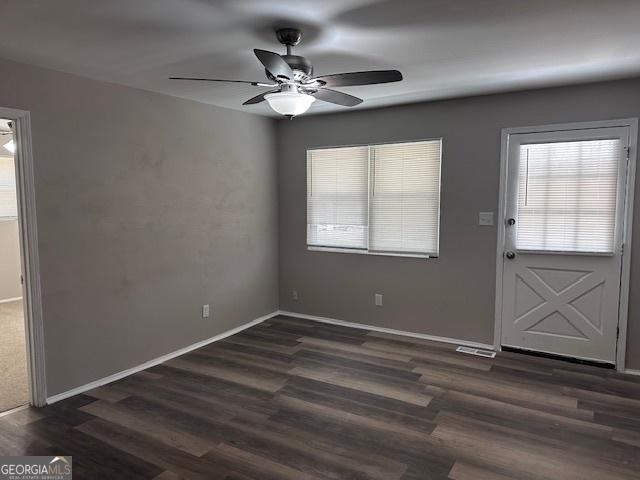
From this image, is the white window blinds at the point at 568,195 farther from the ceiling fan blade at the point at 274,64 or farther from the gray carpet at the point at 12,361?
the gray carpet at the point at 12,361

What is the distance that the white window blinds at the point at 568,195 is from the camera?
3684 mm

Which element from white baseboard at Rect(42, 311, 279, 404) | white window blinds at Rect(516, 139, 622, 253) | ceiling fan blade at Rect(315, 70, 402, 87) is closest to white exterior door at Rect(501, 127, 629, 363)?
white window blinds at Rect(516, 139, 622, 253)

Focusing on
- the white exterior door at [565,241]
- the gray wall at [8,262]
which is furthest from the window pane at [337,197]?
the gray wall at [8,262]

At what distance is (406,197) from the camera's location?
4598 millimetres

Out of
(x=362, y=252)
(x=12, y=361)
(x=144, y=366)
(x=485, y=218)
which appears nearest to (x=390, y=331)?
(x=362, y=252)

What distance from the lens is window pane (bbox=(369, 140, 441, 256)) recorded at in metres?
4.45

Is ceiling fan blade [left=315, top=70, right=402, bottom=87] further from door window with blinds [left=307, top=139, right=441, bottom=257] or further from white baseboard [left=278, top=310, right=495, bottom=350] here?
white baseboard [left=278, top=310, right=495, bottom=350]

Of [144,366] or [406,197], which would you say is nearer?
[144,366]

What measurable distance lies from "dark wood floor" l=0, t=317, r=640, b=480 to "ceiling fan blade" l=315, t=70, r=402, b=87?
214 centimetres

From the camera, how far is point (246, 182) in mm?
4918

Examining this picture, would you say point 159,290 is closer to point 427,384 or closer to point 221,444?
point 221,444

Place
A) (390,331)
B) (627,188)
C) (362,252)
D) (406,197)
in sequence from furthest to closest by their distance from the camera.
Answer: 1. (362,252)
2. (390,331)
3. (406,197)
4. (627,188)

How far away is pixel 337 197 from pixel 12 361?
11.7ft

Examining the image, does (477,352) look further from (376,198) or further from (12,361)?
(12,361)
